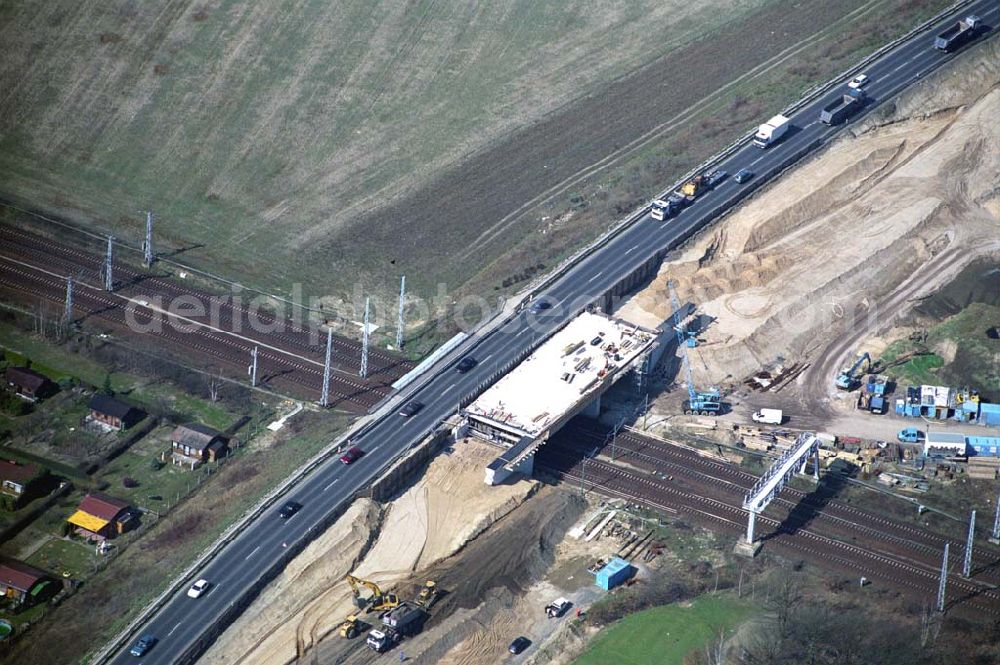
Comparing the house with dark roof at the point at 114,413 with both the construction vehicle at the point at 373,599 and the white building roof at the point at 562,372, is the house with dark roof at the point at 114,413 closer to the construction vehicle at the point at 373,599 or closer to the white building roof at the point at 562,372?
the white building roof at the point at 562,372

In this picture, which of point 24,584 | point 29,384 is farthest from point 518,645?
point 29,384

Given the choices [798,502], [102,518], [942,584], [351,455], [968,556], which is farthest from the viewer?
[351,455]

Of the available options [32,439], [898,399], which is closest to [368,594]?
[32,439]

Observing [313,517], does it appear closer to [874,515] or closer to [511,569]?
[511,569]

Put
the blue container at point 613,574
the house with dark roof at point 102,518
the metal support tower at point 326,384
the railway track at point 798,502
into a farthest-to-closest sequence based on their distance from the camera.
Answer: the metal support tower at point 326,384 → the house with dark roof at point 102,518 → the railway track at point 798,502 → the blue container at point 613,574

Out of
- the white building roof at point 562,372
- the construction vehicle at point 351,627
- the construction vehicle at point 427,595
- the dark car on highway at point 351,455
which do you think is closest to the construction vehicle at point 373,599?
the construction vehicle at point 351,627

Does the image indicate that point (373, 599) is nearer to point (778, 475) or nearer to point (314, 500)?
point (314, 500)
